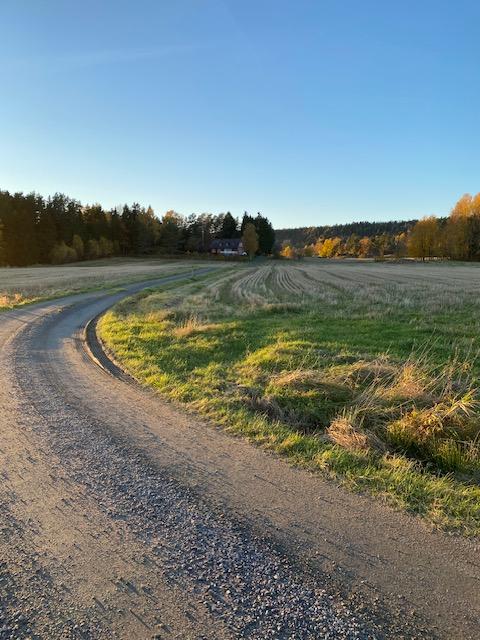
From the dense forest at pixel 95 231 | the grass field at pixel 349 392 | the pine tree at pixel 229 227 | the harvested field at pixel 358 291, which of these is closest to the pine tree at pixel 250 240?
the dense forest at pixel 95 231

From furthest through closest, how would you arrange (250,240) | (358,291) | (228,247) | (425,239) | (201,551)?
1. (228,247)
2. (250,240)
3. (425,239)
4. (358,291)
5. (201,551)

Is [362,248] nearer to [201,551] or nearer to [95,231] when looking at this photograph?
[95,231]

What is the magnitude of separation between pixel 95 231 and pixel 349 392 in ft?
325

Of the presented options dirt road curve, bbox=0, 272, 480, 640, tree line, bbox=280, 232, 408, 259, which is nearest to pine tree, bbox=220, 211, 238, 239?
tree line, bbox=280, 232, 408, 259

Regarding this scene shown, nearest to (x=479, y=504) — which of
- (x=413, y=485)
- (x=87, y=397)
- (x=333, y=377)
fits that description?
(x=413, y=485)

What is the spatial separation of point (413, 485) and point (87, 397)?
6003mm

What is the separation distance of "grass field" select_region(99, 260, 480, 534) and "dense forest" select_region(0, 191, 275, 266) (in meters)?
74.8

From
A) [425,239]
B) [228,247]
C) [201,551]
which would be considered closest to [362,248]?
[425,239]

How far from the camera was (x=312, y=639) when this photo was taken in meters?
2.78

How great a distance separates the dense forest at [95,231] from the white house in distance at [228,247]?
232cm

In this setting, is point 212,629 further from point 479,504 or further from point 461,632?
point 479,504

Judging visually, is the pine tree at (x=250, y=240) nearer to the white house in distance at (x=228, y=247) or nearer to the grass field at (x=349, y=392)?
the white house in distance at (x=228, y=247)

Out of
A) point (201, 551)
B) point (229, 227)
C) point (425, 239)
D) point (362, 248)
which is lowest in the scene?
point (201, 551)

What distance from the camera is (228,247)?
121 m
